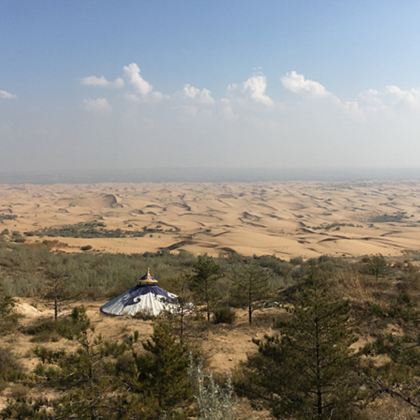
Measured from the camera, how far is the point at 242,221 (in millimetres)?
57375

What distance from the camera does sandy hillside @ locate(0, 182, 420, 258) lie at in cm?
3403

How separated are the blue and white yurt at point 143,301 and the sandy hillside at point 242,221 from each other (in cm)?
1780

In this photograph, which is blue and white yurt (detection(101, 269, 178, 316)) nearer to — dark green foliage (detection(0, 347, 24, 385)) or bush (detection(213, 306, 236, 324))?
bush (detection(213, 306, 236, 324))

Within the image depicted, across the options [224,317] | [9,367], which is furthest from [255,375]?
[224,317]

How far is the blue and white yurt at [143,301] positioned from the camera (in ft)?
43.9

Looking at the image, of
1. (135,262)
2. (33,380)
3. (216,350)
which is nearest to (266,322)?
(216,350)

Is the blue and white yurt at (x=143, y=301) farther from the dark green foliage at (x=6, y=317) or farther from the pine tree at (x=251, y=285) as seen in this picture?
the dark green foliage at (x=6, y=317)

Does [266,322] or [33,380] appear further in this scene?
[266,322]

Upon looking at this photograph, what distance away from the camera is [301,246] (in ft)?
113

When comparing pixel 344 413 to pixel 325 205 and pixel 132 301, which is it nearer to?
pixel 132 301

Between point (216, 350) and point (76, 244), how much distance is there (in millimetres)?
24670

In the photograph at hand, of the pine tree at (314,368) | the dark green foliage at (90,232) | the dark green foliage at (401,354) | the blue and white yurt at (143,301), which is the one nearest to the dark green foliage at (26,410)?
the pine tree at (314,368)

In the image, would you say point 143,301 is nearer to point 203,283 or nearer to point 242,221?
point 203,283

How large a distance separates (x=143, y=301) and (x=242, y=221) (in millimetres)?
44322
